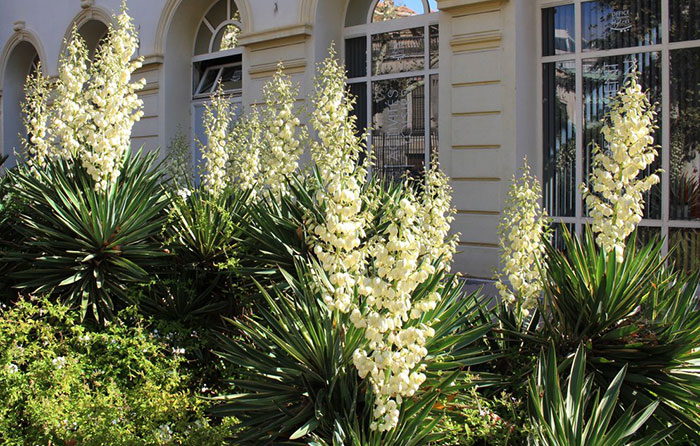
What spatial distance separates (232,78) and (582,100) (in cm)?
766

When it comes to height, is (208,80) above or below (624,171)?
above

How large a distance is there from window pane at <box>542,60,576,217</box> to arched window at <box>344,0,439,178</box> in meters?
1.82

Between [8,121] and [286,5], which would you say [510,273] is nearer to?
[286,5]

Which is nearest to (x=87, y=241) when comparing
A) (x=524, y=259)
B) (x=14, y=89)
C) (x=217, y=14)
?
(x=524, y=259)

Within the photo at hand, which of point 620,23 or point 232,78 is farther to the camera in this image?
point 232,78

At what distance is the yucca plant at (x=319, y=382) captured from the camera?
3.27 m

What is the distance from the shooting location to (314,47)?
11.3 m

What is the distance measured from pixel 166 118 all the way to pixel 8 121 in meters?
8.38

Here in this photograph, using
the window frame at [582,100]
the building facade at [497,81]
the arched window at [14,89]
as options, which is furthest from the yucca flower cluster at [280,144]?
the arched window at [14,89]

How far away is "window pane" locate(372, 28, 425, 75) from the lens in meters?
10.8

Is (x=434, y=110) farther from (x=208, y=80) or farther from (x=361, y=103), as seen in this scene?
(x=208, y=80)

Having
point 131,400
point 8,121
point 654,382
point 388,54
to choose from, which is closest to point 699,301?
point 654,382

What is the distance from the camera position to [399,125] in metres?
11.0

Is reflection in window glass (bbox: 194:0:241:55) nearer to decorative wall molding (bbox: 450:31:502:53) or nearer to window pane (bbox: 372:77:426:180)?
window pane (bbox: 372:77:426:180)
